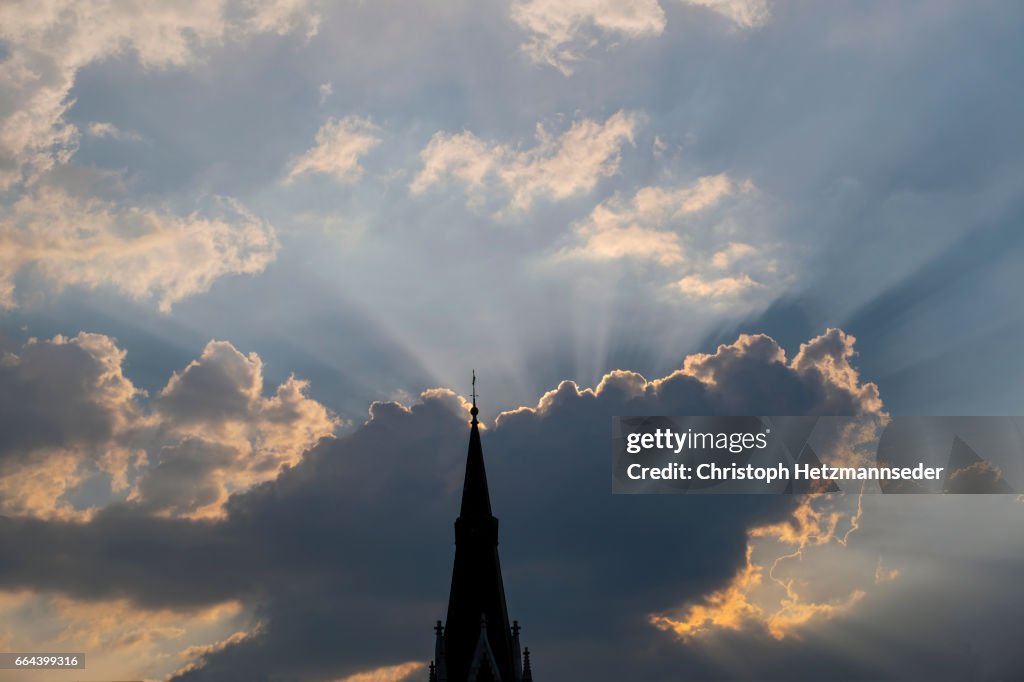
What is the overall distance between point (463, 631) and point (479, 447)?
40.7 ft

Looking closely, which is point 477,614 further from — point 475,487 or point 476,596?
point 475,487

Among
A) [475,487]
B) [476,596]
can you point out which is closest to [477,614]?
[476,596]

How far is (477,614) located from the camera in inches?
3027

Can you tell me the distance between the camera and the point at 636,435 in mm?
75750

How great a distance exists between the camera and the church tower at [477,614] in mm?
75125

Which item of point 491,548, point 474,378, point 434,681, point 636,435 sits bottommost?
point 434,681

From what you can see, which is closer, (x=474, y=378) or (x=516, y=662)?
(x=516, y=662)

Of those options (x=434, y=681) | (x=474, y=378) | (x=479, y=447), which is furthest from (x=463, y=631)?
(x=474, y=378)

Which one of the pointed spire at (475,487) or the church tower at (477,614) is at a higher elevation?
the pointed spire at (475,487)

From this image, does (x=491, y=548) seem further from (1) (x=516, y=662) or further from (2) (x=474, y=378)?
(2) (x=474, y=378)

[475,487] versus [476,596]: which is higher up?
[475,487]

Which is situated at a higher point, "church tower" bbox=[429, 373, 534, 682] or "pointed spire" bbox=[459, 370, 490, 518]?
"pointed spire" bbox=[459, 370, 490, 518]

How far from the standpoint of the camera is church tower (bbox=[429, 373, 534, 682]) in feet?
246

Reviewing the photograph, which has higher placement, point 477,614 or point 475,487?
point 475,487
